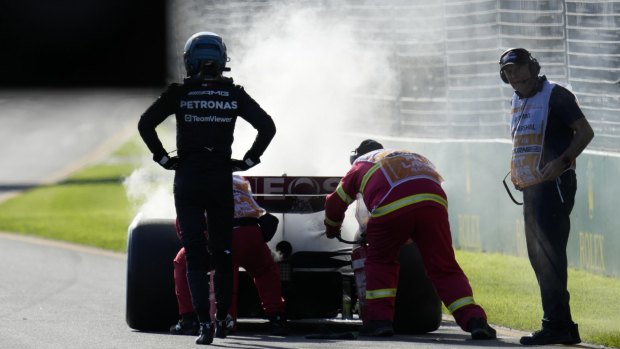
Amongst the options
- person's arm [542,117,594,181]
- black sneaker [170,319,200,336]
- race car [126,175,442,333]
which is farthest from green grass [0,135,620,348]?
black sneaker [170,319,200,336]

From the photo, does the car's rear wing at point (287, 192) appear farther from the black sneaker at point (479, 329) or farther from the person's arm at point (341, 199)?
the black sneaker at point (479, 329)

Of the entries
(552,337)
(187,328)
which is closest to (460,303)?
(552,337)

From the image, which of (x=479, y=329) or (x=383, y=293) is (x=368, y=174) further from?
(x=479, y=329)

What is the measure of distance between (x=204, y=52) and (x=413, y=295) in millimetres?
2069

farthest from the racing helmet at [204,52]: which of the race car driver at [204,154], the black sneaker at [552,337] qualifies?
the black sneaker at [552,337]

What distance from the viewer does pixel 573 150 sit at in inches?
345

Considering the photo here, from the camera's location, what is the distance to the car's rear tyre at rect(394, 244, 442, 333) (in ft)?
31.4

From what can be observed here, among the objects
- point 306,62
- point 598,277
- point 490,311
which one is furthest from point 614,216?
point 306,62

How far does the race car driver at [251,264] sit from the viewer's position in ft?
30.4

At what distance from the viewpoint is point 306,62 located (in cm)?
1491

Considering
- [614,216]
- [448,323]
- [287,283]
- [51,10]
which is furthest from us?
[51,10]

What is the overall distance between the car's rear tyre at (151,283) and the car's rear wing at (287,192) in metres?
0.86

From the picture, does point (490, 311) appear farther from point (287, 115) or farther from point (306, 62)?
point (306, 62)

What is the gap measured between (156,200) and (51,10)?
45789 mm
